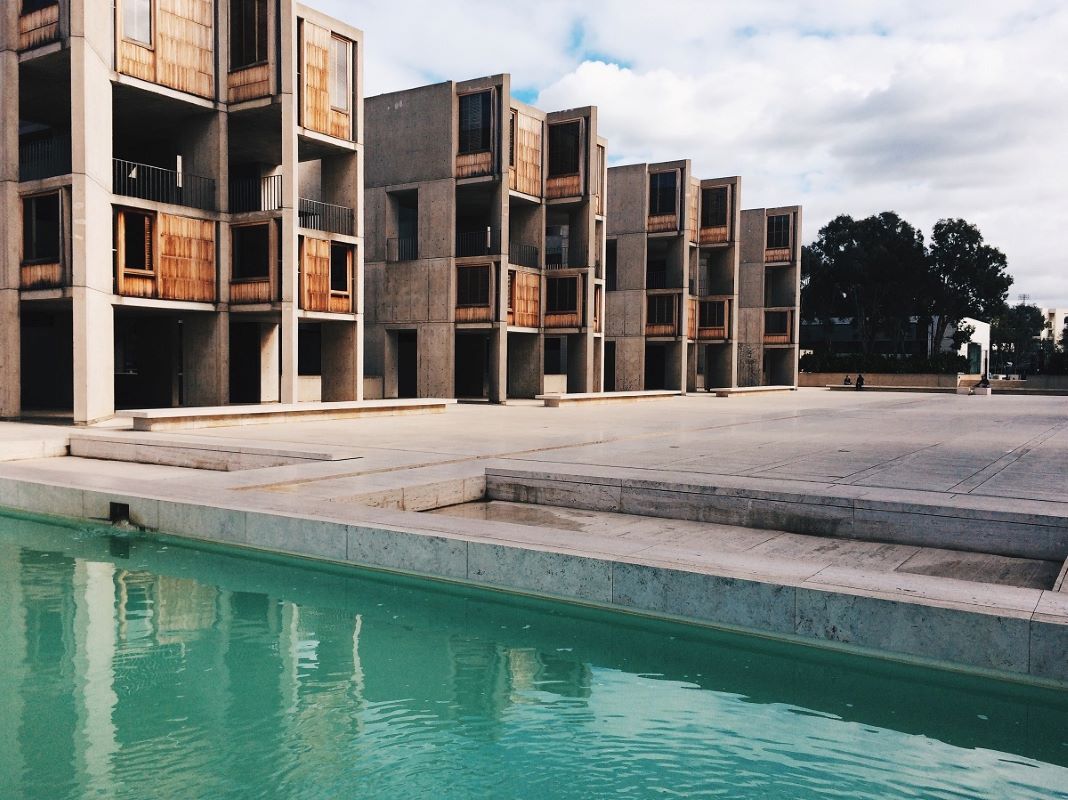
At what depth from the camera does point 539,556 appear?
6.76m

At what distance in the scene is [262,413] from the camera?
20875 mm

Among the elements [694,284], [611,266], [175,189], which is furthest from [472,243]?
[694,284]

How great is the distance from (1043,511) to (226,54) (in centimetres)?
2432

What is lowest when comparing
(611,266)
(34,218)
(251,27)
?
(34,218)

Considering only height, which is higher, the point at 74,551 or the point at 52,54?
the point at 52,54

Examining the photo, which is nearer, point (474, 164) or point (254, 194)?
→ point (254, 194)

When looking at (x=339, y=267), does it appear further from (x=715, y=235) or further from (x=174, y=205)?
(x=715, y=235)

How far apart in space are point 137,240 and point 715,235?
35.0 meters

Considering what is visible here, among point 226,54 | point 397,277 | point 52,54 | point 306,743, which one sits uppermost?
point 226,54

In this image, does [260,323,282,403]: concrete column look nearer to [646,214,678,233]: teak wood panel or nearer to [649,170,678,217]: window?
[646,214,678,233]: teak wood panel

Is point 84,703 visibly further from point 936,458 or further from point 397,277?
point 397,277

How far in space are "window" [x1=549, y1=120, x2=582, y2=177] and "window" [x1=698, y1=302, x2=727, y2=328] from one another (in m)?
18.0

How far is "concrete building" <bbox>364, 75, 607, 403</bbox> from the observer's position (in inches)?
1319

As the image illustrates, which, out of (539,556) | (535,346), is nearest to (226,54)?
(535,346)
